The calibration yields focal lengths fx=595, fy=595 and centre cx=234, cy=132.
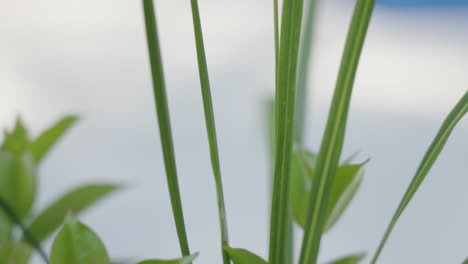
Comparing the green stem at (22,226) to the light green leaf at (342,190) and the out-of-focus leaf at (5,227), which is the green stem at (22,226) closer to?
the out-of-focus leaf at (5,227)

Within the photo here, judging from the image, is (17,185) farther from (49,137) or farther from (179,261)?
(179,261)

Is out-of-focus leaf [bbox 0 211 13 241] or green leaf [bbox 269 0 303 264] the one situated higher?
green leaf [bbox 269 0 303 264]

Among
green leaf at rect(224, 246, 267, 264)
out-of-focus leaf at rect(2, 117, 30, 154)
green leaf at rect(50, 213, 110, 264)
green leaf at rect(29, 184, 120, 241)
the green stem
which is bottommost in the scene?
green leaf at rect(29, 184, 120, 241)

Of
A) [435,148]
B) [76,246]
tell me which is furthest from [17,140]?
[435,148]

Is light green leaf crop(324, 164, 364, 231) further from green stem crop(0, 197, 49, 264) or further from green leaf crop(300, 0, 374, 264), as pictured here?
green stem crop(0, 197, 49, 264)

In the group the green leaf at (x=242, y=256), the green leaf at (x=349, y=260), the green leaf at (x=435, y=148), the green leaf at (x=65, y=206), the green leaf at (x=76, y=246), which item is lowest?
the green leaf at (x=349, y=260)

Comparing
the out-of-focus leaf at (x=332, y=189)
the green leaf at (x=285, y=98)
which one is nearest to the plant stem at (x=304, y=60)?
the out-of-focus leaf at (x=332, y=189)

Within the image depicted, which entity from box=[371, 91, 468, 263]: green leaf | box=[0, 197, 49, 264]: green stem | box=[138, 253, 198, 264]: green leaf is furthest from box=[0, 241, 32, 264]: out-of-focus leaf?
box=[371, 91, 468, 263]: green leaf
